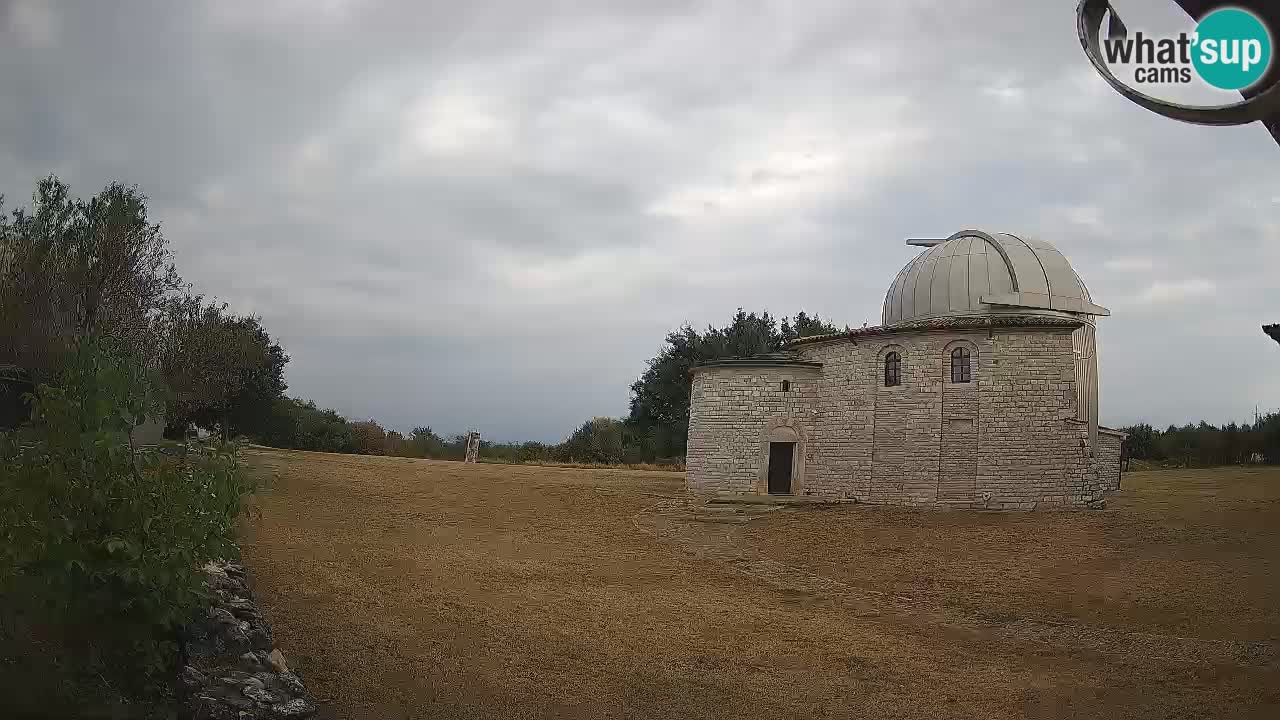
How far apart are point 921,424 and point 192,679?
16933 mm

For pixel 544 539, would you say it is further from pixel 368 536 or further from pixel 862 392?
pixel 862 392

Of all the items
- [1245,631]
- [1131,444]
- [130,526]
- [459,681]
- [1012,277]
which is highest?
[1012,277]

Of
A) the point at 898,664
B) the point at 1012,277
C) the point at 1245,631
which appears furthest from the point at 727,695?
the point at 1012,277

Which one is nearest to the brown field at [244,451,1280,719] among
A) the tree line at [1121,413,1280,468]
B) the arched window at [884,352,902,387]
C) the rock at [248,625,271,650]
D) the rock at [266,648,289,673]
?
the rock at [266,648,289,673]

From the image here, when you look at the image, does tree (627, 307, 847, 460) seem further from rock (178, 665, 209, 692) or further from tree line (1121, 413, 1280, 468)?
rock (178, 665, 209, 692)

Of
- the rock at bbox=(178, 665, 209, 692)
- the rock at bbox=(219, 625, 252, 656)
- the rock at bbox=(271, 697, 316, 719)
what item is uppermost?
the rock at bbox=(219, 625, 252, 656)

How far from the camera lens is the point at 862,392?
2064cm

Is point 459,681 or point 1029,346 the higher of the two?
point 1029,346

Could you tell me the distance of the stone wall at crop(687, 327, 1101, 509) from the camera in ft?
59.8

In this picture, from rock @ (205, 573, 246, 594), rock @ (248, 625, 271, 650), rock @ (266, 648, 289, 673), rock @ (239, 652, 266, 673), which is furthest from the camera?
rock @ (205, 573, 246, 594)

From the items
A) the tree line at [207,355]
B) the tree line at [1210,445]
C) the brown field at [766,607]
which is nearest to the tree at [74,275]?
the tree line at [207,355]

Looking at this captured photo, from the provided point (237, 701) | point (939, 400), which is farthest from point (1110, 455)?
point (237, 701)

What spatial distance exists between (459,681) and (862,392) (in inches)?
600

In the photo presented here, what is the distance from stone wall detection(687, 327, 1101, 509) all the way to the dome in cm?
153
